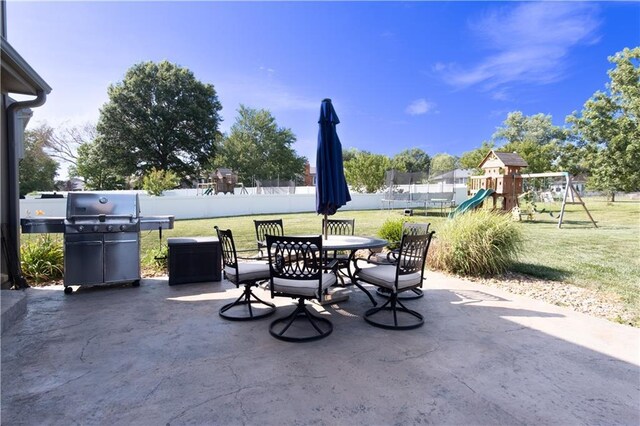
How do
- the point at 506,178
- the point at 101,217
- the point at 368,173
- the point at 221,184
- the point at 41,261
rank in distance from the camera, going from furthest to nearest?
1. the point at 221,184
2. the point at 368,173
3. the point at 506,178
4. the point at 41,261
5. the point at 101,217

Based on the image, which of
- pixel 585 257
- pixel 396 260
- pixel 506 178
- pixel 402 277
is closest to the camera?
pixel 402 277

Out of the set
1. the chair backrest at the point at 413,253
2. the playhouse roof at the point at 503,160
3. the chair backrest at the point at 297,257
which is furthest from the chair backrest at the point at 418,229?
the playhouse roof at the point at 503,160

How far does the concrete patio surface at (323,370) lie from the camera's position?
6.10 feet

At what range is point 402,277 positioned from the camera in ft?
10.3

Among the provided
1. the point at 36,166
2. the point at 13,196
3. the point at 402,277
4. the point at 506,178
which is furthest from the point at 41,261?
the point at 36,166

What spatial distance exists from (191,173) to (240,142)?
8.68 m

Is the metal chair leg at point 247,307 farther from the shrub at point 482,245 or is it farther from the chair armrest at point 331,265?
the shrub at point 482,245

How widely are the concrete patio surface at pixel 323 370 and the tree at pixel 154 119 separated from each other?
24.2 metres

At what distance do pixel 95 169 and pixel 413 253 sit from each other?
29.2 metres

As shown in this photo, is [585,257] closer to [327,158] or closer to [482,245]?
[482,245]

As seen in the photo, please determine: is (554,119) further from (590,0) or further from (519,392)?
(519,392)

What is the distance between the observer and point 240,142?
3441cm

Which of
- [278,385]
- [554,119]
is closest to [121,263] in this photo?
[278,385]

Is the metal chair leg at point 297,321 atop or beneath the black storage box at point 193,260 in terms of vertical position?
beneath
